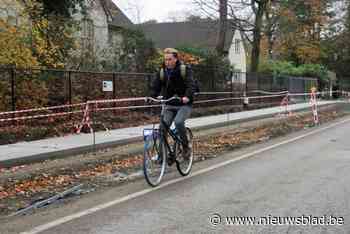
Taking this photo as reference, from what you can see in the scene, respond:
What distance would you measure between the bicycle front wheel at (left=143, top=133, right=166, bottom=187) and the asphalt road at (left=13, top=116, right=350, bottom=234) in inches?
8.0

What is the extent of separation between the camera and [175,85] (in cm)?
902

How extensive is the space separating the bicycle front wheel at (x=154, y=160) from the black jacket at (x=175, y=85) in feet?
2.72

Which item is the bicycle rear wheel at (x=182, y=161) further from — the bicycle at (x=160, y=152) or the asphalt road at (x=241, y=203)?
the asphalt road at (x=241, y=203)

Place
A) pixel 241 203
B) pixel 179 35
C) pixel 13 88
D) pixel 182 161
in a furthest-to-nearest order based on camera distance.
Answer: pixel 179 35
pixel 13 88
pixel 182 161
pixel 241 203

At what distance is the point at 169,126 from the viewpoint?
8953 millimetres

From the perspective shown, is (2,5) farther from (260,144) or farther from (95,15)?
(95,15)

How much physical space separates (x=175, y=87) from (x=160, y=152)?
42.7 inches

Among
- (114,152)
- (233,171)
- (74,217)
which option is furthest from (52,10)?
(74,217)

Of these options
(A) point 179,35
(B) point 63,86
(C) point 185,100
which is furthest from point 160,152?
(A) point 179,35

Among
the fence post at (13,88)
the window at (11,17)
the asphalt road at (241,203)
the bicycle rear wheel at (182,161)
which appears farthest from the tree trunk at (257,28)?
the bicycle rear wheel at (182,161)

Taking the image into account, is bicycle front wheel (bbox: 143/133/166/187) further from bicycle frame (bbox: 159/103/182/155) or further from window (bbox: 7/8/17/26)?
window (bbox: 7/8/17/26)

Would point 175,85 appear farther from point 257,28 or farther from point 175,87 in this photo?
point 257,28

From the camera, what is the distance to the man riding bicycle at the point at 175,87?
8.85 m

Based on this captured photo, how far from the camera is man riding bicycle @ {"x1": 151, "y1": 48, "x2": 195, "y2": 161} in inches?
348
